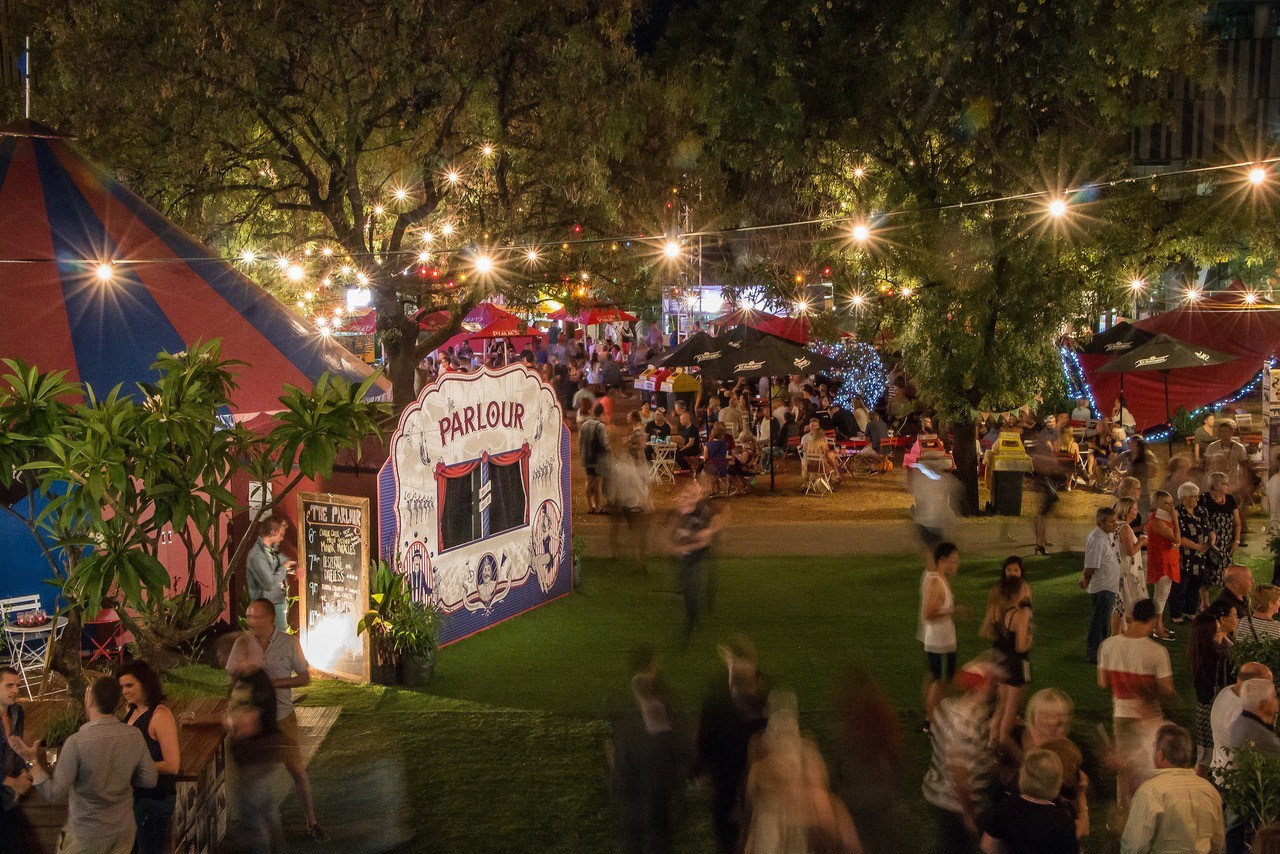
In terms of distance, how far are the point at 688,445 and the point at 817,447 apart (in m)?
2.20

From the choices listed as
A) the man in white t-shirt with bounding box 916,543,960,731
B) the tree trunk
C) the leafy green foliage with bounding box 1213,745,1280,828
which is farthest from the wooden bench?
the tree trunk

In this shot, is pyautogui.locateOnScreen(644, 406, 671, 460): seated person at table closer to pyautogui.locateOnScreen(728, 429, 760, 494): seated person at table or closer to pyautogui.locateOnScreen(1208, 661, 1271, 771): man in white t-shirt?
pyautogui.locateOnScreen(728, 429, 760, 494): seated person at table

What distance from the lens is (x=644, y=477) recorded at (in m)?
13.8

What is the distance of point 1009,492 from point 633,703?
38.5 ft

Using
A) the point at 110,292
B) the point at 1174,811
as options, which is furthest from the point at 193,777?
the point at 110,292

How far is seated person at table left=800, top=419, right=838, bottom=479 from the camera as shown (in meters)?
18.8

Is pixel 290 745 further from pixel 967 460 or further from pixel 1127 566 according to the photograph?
pixel 967 460

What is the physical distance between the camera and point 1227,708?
630 cm

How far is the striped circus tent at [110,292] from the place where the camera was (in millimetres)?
10734

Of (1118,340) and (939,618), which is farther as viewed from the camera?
(1118,340)

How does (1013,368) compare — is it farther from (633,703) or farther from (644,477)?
(633,703)

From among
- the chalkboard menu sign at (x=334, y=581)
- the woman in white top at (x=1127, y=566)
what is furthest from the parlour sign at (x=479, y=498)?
the woman in white top at (x=1127, y=566)

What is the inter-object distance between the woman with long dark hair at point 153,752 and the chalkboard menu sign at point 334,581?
421 centimetres

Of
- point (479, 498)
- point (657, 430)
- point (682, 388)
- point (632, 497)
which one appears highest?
point (682, 388)
